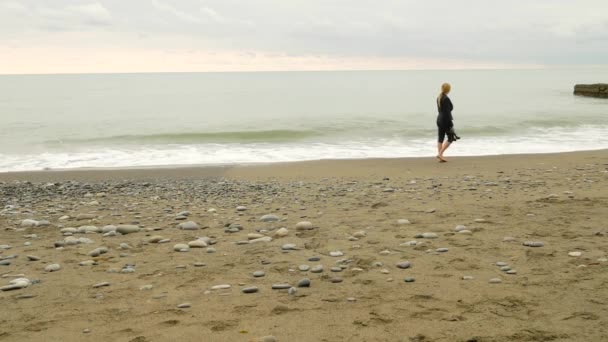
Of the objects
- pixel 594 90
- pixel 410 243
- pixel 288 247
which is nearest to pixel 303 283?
pixel 288 247

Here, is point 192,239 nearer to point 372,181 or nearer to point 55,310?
point 55,310

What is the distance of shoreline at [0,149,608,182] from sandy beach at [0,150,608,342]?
8.93 feet

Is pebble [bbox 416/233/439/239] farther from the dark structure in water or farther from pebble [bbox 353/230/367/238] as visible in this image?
the dark structure in water

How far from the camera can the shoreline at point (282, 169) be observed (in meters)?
12.5

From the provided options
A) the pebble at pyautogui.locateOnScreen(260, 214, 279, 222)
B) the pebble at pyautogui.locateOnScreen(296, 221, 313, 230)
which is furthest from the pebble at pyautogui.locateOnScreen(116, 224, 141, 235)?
the pebble at pyautogui.locateOnScreen(296, 221, 313, 230)

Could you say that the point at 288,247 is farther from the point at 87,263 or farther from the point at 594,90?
the point at 594,90

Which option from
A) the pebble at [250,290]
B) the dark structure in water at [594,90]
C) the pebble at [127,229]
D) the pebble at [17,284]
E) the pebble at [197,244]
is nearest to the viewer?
the pebble at [250,290]

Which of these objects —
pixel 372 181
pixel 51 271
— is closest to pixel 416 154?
pixel 372 181

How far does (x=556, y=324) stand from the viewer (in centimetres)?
357

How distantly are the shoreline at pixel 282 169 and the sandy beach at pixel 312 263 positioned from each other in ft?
8.93

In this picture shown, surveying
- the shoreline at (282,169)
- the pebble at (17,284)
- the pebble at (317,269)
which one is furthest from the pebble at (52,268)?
the shoreline at (282,169)

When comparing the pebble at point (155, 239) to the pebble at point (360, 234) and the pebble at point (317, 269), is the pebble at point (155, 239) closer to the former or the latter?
the pebble at point (317, 269)

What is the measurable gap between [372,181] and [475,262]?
5.73 m

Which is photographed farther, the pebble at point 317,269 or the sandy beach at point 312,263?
the pebble at point 317,269
